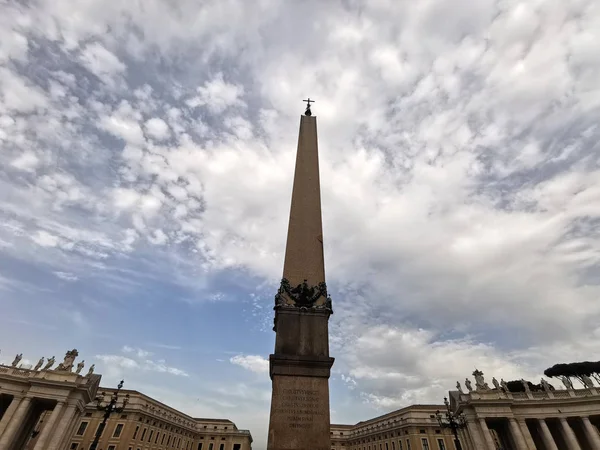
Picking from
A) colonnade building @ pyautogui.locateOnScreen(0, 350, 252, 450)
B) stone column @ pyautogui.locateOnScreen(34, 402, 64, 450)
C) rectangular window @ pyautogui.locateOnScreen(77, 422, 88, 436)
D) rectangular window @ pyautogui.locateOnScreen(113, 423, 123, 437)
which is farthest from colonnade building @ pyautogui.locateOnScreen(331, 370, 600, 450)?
rectangular window @ pyautogui.locateOnScreen(77, 422, 88, 436)

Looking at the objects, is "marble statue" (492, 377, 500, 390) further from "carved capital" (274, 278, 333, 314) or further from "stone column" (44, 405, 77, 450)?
"stone column" (44, 405, 77, 450)

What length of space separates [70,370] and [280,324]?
40867mm

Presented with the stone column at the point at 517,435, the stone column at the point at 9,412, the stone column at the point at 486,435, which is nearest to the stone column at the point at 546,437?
the stone column at the point at 517,435

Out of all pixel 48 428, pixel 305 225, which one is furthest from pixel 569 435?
pixel 48 428

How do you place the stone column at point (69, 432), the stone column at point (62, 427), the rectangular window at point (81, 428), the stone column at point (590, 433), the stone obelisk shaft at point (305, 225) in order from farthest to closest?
the rectangular window at point (81, 428)
the stone column at point (69, 432)
the stone column at point (62, 427)
the stone column at point (590, 433)
the stone obelisk shaft at point (305, 225)

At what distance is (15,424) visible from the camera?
33312 mm

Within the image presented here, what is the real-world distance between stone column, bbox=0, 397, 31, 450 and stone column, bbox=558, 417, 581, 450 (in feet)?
177

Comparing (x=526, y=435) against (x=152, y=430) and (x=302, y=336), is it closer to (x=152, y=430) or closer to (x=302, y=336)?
(x=302, y=336)

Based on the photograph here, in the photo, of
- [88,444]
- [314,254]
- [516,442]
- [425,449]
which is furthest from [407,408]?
[314,254]

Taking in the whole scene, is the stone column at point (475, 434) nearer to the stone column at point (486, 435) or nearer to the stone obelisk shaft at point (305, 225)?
the stone column at point (486, 435)

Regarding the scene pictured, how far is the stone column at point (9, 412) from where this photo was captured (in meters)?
33.4

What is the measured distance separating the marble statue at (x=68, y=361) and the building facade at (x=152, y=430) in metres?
8.27

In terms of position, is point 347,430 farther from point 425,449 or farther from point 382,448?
point 425,449

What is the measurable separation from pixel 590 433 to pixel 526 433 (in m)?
5.74
